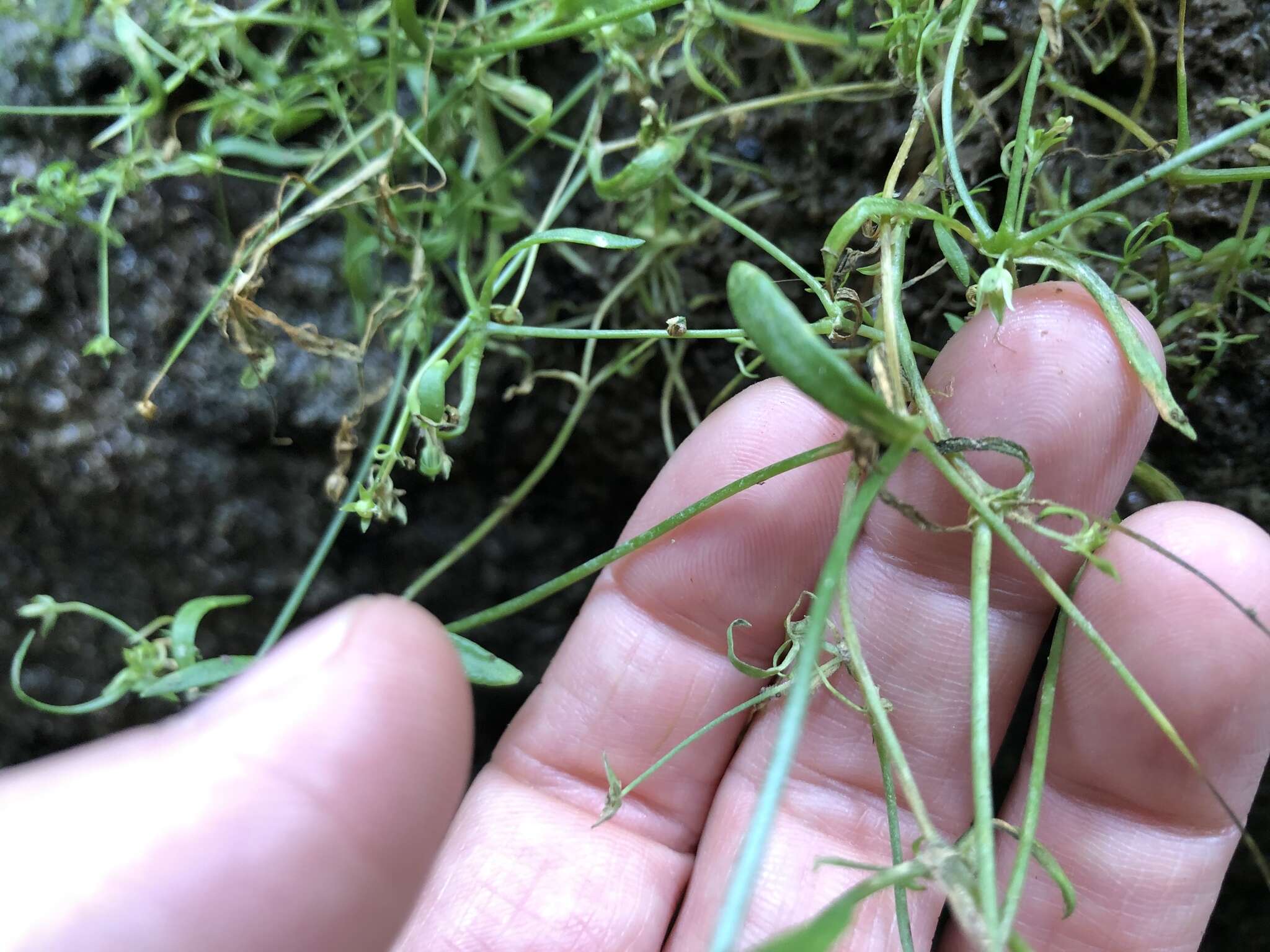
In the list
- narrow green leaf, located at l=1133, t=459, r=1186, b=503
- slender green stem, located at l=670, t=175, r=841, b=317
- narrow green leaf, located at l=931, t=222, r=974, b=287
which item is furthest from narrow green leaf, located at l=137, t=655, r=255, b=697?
narrow green leaf, located at l=1133, t=459, r=1186, b=503

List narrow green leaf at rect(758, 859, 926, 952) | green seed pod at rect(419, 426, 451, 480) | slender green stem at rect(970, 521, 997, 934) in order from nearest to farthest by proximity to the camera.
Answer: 1. narrow green leaf at rect(758, 859, 926, 952)
2. slender green stem at rect(970, 521, 997, 934)
3. green seed pod at rect(419, 426, 451, 480)

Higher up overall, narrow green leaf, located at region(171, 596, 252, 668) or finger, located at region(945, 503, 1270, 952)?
narrow green leaf, located at region(171, 596, 252, 668)

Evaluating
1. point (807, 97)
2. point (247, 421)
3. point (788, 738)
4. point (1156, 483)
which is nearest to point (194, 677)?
point (247, 421)

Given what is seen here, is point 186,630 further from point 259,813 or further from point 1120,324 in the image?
point 1120,324

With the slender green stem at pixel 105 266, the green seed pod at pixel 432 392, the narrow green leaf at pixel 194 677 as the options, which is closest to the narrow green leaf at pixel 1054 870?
the green seed pod at pixel 432 392

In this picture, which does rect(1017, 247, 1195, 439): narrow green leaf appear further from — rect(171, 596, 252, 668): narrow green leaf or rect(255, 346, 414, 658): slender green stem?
rect(171, 596, 252, 668): narrow green leaf
